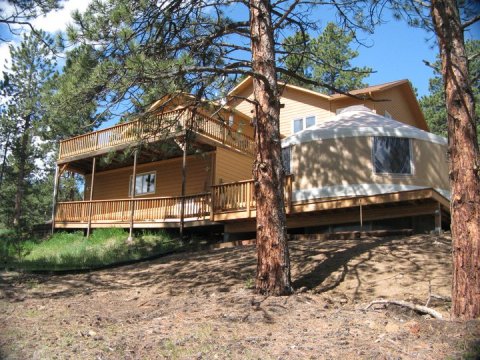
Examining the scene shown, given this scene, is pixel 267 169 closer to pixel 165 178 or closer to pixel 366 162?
pixel 366 162

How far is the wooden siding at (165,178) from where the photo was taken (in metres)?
19.3

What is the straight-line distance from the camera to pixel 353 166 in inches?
559

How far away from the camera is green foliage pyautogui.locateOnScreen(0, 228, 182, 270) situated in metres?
12.3

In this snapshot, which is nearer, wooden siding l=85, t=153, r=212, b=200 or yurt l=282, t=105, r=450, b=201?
yurt l=282, t=105, r=450, b=201

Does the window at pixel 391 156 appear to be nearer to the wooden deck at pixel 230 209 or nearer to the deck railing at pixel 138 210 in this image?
the wooden deck at pixel 230 209

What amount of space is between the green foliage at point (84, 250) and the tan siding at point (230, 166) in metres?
3.22

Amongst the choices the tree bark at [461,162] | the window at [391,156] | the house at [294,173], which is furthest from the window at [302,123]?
the tree bark at [461,162]

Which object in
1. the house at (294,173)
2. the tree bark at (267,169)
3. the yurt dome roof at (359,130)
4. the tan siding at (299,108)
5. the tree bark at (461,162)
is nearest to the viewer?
the tree bark at (461,162)

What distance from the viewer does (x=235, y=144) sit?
19.1 meters

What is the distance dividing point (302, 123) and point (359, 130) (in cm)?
773

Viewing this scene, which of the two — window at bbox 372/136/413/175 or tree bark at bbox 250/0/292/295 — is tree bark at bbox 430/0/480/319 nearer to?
tree bark at bbox 250/0/292/295

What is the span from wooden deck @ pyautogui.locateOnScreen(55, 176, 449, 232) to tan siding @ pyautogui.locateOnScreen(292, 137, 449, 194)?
3.93 ft

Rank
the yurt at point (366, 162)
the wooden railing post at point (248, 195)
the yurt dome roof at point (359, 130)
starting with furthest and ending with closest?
the yurt dome roof at point (359, 130) → the yurt at point (366, 162) → the wooden railing post at point (248, 195)

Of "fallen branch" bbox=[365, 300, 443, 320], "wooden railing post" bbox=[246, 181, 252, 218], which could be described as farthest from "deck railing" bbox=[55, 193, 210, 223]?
"fallen branch" bbox=[365, 300, 443, 320]
